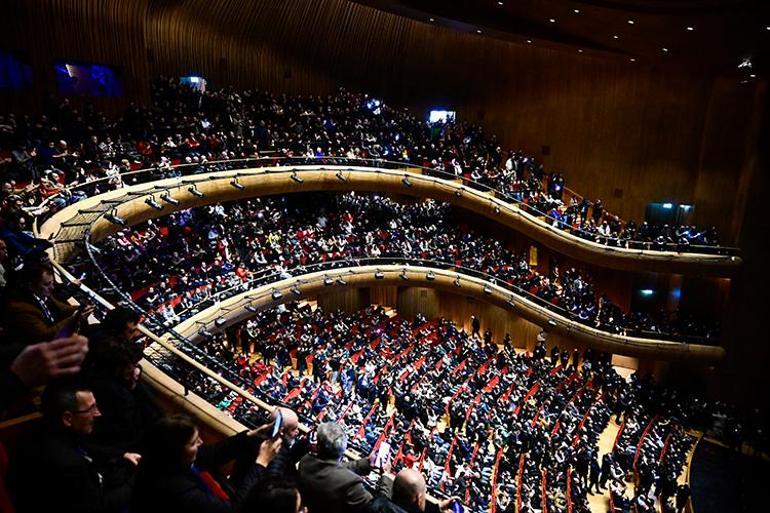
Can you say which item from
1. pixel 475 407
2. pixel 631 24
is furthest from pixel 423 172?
pixel 475 407

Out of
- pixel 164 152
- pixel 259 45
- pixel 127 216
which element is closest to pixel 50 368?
pixel 127 216

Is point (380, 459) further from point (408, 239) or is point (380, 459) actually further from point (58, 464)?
point (408, 239)

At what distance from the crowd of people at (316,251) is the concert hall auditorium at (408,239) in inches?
2.9

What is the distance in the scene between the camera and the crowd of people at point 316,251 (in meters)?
8.29

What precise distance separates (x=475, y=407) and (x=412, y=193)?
6.29 meters

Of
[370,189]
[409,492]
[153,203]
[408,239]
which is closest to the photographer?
[409,492]

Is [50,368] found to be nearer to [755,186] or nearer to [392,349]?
[392,349]

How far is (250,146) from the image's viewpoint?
36.3 feet

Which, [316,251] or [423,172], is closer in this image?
[316,251]

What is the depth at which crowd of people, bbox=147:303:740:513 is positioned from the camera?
8070mm

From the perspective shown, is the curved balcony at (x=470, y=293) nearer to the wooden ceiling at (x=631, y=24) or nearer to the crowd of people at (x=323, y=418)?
the crowd of people at (x=323, y=418)

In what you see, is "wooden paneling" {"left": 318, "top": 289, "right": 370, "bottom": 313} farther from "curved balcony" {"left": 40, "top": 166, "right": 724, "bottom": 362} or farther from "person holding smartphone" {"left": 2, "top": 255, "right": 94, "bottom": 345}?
"person holding smartphone" {"left": 2, "top": 255, "right": 94, "bottom": 345}

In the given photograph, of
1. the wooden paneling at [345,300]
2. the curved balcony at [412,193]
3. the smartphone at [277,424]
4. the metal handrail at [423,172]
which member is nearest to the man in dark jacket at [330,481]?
the smartphone at [277,424]

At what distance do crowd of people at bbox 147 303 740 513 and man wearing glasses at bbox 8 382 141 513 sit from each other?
4.88m
